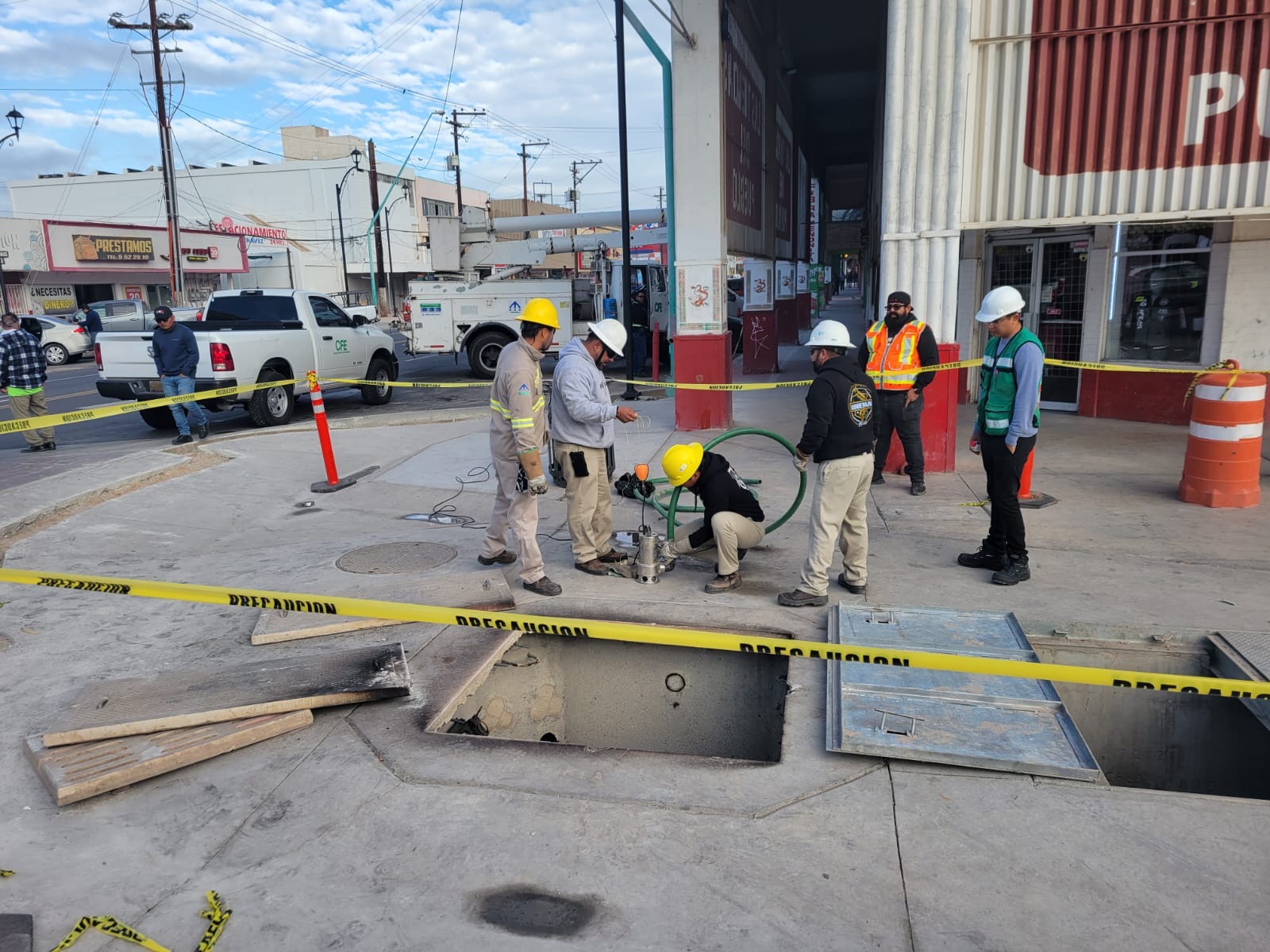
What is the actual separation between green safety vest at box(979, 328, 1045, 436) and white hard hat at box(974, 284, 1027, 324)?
0.52 ft

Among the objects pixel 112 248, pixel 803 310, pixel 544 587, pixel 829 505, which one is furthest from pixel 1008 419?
pixel 112 248

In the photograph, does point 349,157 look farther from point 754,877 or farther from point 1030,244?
point 754,877

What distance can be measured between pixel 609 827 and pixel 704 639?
808 mm

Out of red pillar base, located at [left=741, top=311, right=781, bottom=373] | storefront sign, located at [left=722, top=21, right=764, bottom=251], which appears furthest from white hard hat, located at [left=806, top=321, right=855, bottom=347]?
red pillar base, located at [left=741, top=311, right=781, bottom=373]

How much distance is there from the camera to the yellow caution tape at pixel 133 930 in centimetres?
268

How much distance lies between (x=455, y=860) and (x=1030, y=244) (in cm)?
1162

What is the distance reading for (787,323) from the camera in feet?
74.9

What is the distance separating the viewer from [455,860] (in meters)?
3.09

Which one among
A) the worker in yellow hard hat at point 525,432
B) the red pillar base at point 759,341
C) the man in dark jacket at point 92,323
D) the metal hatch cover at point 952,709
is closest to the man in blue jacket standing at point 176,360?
the worker in yellow hard hat at point 525,432

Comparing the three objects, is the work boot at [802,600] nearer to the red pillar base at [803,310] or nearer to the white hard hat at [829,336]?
the white hard hat at [829,336]

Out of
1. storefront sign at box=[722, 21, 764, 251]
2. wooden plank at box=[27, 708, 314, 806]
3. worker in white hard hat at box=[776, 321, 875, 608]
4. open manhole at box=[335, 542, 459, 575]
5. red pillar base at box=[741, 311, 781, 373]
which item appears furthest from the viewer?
red pillar base at box=[741, 311, 781, 373]

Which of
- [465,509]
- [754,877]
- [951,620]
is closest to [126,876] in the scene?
[754,877]

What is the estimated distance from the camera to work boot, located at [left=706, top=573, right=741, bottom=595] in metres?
5.62

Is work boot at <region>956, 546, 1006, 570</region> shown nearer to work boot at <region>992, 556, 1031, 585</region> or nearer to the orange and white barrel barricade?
work boot at <region>992, 556, 1031, 585</region>
